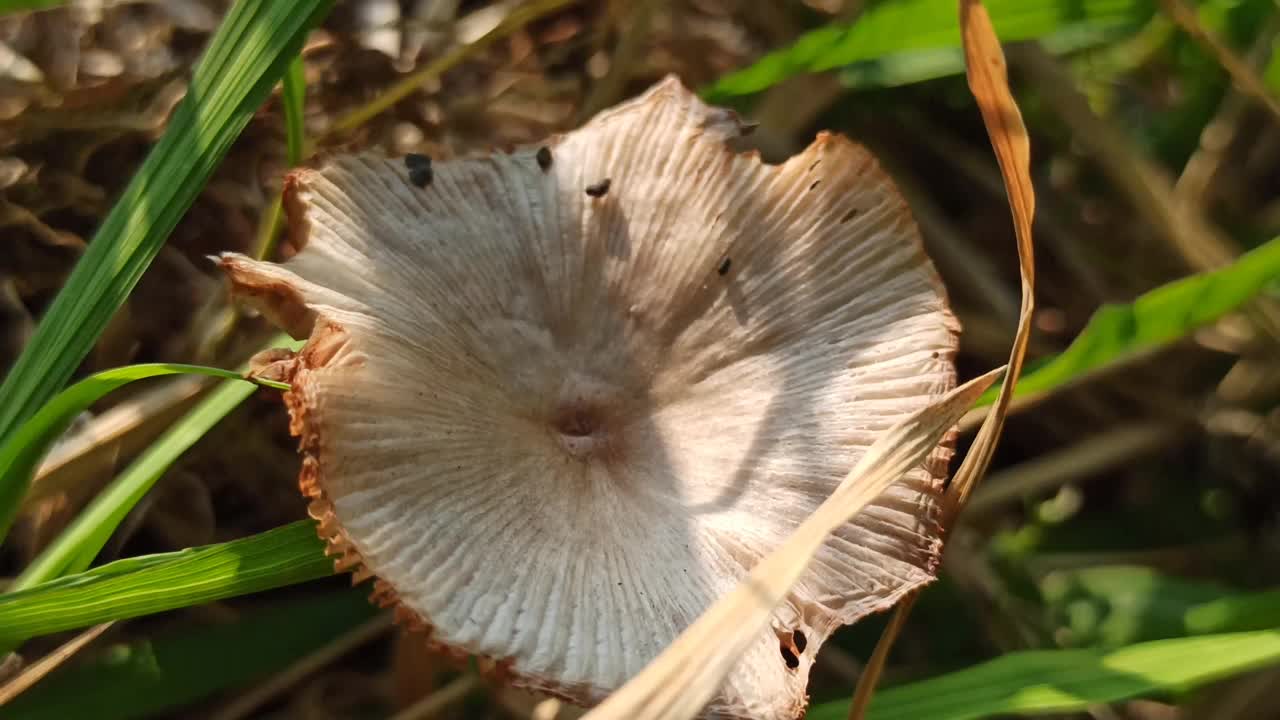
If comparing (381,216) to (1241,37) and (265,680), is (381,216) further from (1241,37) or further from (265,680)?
(1241,37)

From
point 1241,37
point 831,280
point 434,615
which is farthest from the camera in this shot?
point 1241,37

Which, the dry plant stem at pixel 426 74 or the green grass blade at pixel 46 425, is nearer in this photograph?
the green grass blade at pixel 46 425

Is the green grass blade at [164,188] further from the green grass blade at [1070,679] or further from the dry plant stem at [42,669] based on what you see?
the green grass blade at [1070,679]

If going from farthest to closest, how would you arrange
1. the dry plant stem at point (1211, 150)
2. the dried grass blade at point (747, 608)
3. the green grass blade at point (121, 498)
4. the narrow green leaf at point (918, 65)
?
the dry plant stem at point (1211, 150) < the narrow green leaf at point (918, 65) < the green grass blade at point (121, 498) < the dried grass blade at point (747, 608)

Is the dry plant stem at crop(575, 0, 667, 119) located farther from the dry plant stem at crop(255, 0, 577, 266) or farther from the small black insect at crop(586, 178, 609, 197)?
the small black insect at crop(586, 178, 609, 197)

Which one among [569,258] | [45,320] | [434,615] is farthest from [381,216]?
[434,615]

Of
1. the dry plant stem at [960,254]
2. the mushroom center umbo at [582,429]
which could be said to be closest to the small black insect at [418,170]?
the mushroom center umbo at [582,429]
